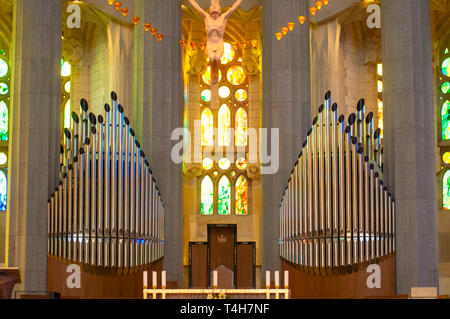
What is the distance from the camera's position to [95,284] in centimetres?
2698

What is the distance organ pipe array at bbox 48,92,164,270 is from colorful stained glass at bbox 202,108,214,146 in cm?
1206

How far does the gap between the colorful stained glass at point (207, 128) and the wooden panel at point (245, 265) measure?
180 inches

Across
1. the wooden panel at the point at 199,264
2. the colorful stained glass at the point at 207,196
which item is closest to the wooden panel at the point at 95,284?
the wooden panel at the point at 199,264

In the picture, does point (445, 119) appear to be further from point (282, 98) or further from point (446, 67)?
point (282, 98)

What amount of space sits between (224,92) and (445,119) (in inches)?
348

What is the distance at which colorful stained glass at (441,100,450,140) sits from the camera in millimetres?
38344

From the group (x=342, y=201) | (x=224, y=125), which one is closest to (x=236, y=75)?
(x=224, y=125)

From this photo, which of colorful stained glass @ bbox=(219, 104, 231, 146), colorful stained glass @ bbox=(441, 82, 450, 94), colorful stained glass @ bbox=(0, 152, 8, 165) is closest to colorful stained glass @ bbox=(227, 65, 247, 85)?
colorful stained glass @ bbox=(219, 104, 231, 146)

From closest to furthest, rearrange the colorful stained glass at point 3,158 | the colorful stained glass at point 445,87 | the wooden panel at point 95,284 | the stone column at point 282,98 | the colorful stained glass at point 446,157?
the wooden panel at point 95,284 → the stone column at point 282,98 → the colorful stained glass at point 446,157 → the colorful stained glass at point 445,87 → the colorful stained glass at point 3,158

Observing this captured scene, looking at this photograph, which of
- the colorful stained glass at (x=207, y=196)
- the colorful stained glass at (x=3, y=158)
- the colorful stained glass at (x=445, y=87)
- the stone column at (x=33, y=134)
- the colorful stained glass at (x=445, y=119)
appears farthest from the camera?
the colorful stained glass at (x=207, y=196)

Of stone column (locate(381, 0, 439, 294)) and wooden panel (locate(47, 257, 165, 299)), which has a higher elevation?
stone column (locate(381, 0, 439, 294))

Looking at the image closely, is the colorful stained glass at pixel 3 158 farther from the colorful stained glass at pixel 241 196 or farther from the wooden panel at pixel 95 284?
the wooden panel at pixel 95 284

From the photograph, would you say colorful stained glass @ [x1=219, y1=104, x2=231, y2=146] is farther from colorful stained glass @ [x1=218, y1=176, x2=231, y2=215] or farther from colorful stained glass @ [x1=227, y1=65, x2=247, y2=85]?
colorful stained glass @ [x1=218, y1=176, x2=231, y2=215]

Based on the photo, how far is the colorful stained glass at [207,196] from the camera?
39.7 meters
